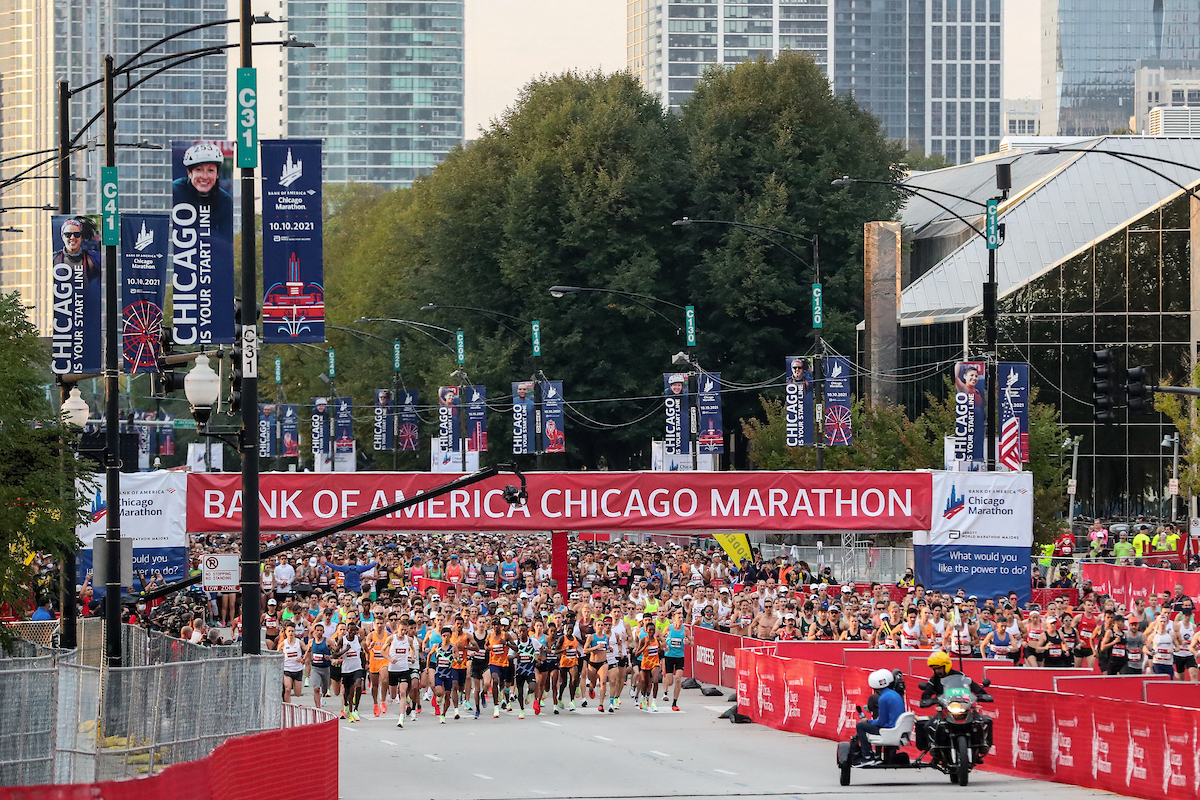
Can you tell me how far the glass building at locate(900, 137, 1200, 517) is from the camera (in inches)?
2689

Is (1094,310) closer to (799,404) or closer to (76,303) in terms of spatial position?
(799,404)

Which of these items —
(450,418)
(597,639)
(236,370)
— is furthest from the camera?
(450,418)

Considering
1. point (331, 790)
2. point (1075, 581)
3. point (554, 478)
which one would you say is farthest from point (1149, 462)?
point (331, 790)

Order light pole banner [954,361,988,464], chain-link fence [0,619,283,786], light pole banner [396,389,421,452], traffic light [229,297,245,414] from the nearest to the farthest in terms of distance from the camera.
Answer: chain-link fence [0,619,283,786]
traffic light [229,297,245,414]
light pole banner [954,361,988,464]
light pole banner [396,389,421,452]

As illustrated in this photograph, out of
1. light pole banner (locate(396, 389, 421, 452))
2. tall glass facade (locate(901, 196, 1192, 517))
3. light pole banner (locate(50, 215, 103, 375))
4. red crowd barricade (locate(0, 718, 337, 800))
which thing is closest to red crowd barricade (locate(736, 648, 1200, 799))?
red crowd barricade (locate(0, 718, 337, 800))

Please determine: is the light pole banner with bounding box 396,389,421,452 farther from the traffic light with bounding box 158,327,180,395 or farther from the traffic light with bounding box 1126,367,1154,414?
the traffic light with bounding box 158,327,180,395

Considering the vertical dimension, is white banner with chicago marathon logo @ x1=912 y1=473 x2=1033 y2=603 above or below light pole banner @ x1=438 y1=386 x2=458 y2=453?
below

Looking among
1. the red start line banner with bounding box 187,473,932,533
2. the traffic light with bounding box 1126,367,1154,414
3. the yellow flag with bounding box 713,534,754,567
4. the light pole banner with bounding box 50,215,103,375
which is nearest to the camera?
the light pole banner with bounding box 50,215,103,375

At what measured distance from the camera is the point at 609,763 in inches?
853

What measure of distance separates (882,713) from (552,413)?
1591 inches

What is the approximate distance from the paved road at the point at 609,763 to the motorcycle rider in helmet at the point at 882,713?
1.16ft

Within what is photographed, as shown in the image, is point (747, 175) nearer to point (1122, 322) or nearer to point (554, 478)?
point (1122, 322)

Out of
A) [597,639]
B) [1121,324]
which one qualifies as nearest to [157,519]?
[597,639]

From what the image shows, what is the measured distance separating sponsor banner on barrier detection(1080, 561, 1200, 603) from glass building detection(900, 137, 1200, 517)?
2605 cm
